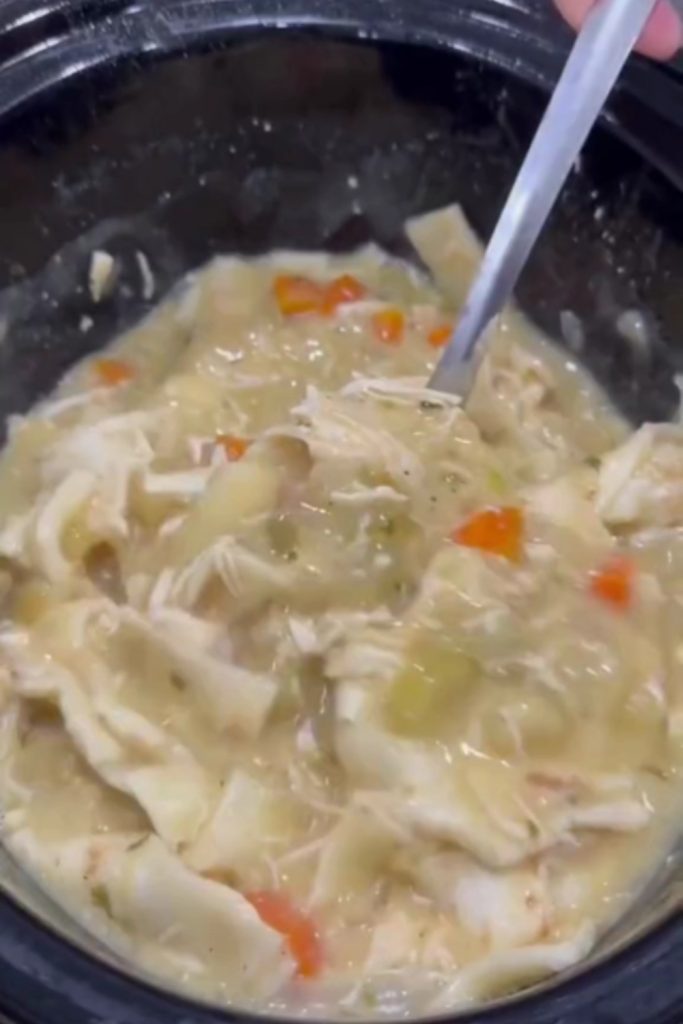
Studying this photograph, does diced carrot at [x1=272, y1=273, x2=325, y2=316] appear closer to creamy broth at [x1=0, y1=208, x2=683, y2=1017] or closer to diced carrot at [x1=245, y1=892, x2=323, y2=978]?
creamy broth at [x1=0, y1=208, x2=683, y2=1017]

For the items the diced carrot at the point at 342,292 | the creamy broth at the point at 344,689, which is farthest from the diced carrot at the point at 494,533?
the diced carrot at the point at 342,292

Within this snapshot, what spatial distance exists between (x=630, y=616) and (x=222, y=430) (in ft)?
1.56

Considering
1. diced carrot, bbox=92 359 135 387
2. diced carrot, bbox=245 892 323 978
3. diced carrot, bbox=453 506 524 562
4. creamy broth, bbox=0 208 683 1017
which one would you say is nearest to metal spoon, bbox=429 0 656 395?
creamy broth, bbox=0 208 683 1017

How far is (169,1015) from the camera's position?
2.81ft

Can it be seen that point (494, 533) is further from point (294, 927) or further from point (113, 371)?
point (113, 371)

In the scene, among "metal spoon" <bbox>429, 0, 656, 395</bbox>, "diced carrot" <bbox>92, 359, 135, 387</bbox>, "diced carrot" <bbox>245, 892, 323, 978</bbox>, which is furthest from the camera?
"diced carrot" <bbox>92, 359, 135, 387</bbox>

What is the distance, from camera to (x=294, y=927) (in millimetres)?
1103

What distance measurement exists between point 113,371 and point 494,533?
0.53m

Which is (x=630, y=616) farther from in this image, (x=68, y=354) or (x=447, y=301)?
(x=68, y=354)

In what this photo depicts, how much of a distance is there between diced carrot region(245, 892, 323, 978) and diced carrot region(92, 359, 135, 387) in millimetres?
662

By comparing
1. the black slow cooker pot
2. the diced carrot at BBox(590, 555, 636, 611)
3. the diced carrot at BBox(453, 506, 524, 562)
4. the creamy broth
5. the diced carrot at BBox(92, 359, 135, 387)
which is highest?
the black slow cooker pot

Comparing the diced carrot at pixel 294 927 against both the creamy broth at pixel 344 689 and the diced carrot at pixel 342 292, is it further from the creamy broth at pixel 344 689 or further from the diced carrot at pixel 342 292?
the diced carrot at pixel 342 292

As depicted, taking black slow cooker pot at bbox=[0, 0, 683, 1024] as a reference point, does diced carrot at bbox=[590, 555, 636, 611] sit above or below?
below

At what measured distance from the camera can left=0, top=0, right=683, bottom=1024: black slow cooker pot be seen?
1.37 metres
